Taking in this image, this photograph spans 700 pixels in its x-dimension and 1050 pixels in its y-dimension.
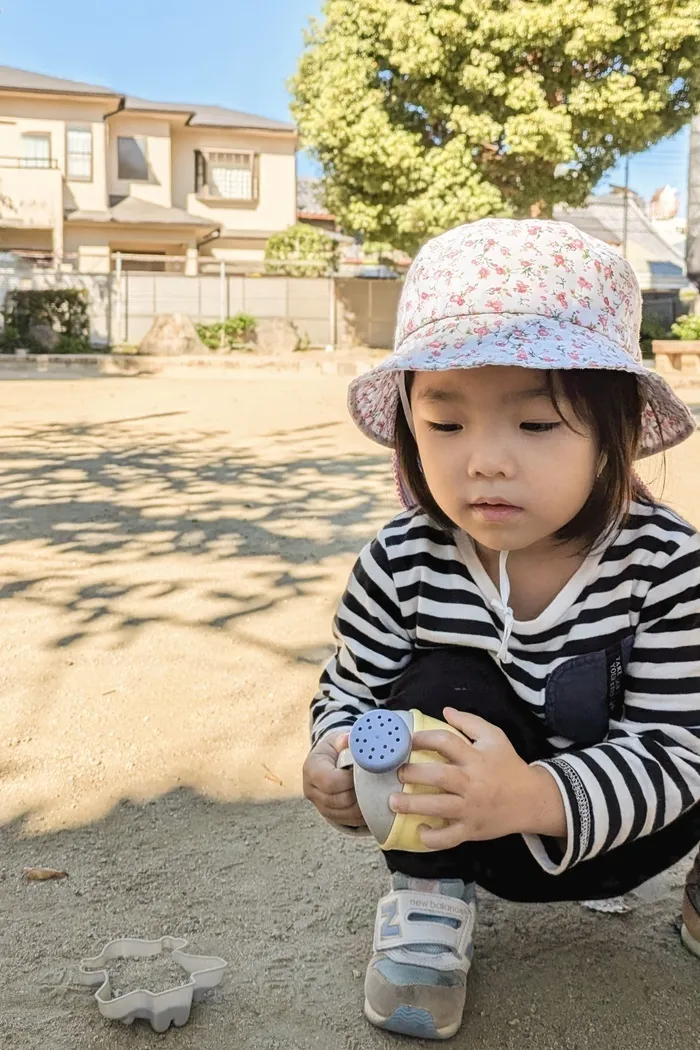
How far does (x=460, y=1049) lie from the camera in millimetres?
1211

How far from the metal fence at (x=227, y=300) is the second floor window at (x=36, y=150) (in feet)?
20.4

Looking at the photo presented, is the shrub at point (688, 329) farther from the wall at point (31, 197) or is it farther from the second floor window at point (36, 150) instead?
the second floor window at point (36, 150)

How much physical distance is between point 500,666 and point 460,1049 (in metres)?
0.45

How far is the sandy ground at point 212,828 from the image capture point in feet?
4.18

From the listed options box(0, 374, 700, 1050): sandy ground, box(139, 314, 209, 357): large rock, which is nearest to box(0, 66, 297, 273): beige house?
box(139, 314, 209, 357): large rock

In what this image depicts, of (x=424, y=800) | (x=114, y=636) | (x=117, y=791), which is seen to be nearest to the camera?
(x=424, y=800)

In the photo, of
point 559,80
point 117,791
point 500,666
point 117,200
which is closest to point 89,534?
point 117,791

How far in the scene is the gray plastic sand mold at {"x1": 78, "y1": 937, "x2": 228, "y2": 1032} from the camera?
4.07 ft

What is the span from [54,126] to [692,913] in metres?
27.7

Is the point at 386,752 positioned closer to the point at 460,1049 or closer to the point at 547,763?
the point at 547,763

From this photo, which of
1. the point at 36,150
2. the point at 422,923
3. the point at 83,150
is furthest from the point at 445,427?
the point at 36,150

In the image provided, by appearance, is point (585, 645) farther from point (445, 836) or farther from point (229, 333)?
point (229, 333)

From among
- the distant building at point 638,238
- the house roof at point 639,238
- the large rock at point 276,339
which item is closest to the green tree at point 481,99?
the large rock at point 276,339

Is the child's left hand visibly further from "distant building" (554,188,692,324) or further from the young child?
"distant building" (554,188,692,324)
